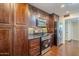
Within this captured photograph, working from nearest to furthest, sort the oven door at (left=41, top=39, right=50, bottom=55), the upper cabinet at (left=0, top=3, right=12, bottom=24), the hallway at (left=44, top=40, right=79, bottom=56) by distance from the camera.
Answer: the upper cabinet at (left=0, top=3, right=12, bottom=24) < the hallway at (left=44, top=40, right=79, bottom=56) < the oven door at (left=41, top=39, right=50, bottom=55)

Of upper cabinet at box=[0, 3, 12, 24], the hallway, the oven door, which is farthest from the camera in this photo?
the oven door

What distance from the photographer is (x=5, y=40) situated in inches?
87.8

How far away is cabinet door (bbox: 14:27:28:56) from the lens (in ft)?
7.47

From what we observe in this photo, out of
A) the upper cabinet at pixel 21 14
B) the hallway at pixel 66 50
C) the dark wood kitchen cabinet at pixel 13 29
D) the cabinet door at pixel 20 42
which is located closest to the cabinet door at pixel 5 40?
the dark wood kitchen cabinet at pixel 13 29

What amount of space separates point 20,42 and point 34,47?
30 cm

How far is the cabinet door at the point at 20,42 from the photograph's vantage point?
228 centimetres

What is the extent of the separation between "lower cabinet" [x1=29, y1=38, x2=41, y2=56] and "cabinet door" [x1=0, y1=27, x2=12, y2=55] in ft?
Answer: 1.32

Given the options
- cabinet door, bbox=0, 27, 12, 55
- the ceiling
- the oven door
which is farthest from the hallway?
cabinet door, bbox=0, 27, 12, 55

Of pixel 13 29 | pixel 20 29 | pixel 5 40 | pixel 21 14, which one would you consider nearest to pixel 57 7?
pixel 21 14

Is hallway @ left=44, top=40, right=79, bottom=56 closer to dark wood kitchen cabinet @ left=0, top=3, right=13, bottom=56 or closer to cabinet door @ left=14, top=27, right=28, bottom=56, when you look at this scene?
cabinet door @ left=14, top=27, right=28, bottom=56

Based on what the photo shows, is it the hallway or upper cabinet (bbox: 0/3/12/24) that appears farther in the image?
the hallway

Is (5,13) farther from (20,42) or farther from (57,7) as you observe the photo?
(57,7)

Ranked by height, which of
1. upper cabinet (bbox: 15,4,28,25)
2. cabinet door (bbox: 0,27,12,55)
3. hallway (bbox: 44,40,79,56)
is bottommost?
hallway (bbox: 44,40,79,56)

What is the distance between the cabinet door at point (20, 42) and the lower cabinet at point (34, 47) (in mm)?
97
